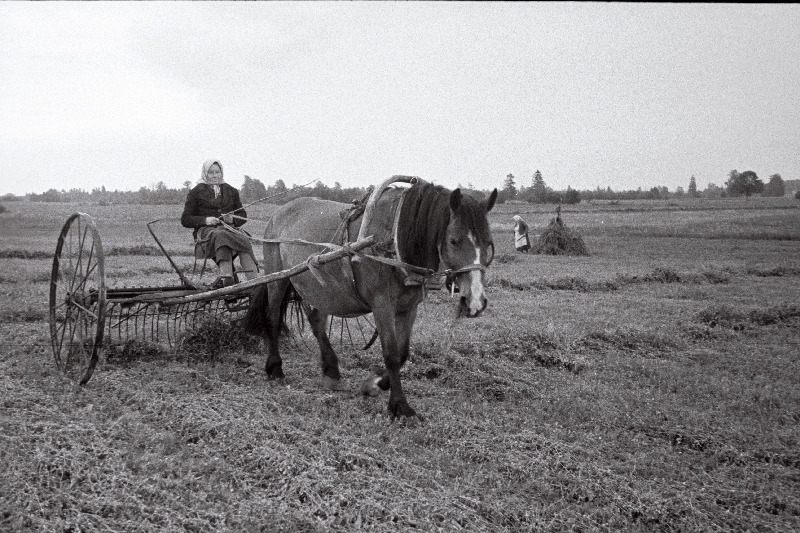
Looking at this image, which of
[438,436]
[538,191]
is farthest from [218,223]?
[538,191]

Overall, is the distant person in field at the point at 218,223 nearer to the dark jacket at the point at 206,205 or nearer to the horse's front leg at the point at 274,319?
the dark jacket at the point at 206,205

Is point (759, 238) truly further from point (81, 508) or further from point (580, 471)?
point (81, 508)

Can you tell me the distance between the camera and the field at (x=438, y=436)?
3609mm

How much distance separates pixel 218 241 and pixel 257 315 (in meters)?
1.06

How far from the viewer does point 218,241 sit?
7148mm

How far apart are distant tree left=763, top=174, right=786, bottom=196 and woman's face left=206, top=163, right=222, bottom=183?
14545mm

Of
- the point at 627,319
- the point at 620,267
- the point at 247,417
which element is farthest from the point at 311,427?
the point at 620,267

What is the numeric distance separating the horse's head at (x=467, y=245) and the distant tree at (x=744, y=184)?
59.6 feet

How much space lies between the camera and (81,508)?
134 inches

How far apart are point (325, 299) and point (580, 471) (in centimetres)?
308

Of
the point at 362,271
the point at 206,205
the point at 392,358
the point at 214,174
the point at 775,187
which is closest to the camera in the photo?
the point at 392,358

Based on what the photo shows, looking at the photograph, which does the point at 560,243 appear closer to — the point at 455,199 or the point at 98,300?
the point at 455,199

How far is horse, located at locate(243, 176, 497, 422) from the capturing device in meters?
4.71

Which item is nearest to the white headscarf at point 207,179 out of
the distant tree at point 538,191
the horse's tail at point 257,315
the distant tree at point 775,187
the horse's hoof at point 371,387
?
the horse's tail at point 257,315
